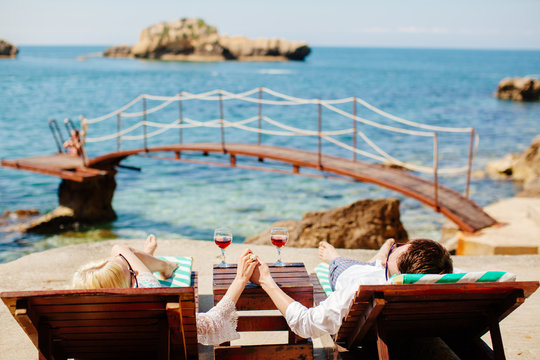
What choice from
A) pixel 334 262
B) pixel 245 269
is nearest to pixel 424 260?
pixel 334 262

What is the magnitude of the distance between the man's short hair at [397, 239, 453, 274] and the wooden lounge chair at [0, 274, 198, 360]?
3.66ft

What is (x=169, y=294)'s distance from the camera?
8.16 ft

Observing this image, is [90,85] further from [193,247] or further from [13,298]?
[13,298]

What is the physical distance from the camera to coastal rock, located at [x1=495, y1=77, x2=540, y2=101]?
39.8 metres

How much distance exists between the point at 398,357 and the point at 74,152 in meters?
10.6

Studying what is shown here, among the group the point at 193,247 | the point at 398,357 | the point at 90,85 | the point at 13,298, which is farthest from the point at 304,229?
the point at 90,85

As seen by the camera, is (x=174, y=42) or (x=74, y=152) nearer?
(x=74, y=152)

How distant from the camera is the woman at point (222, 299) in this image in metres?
2.75

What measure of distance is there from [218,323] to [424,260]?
1190mm

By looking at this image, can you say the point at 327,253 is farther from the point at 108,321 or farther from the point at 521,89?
the point at 521,89

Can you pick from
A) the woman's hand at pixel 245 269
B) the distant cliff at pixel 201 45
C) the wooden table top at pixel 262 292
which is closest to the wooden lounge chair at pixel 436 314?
the wooden table top at pixel 262 292

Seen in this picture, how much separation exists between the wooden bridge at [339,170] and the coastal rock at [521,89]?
3556 centimetres

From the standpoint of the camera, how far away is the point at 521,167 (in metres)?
16.8

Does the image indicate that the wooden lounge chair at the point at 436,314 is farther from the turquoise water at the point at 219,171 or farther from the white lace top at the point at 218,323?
the turquoise water at the point at 219,171
